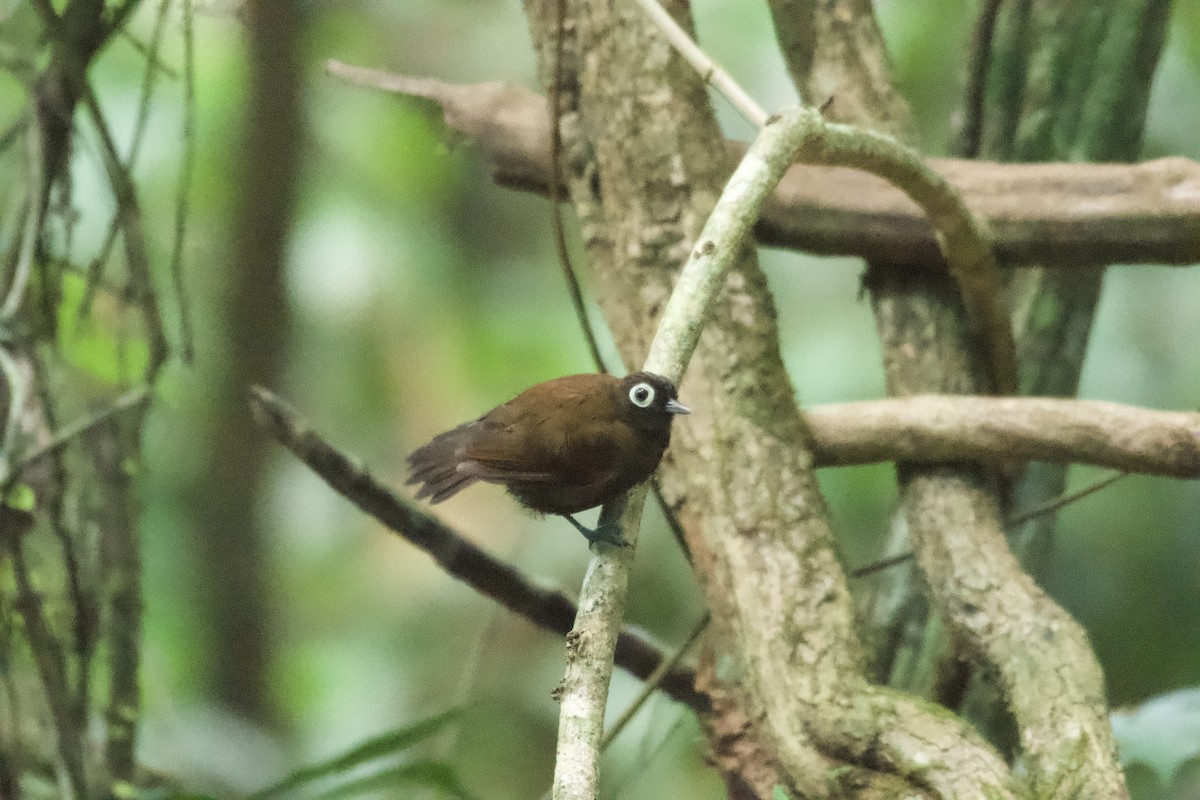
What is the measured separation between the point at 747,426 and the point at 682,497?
182 mm

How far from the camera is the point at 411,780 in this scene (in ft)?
6.70

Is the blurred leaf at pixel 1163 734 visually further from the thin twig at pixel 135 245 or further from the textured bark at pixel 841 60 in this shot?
the thin twig at pixel 135 245

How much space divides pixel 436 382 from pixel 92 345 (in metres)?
2.25

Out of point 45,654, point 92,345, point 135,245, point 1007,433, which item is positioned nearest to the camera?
point 1007,433

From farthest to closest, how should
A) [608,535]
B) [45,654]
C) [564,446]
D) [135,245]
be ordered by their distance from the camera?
[135,245] < [45,654] < [564,446] < [608,535]

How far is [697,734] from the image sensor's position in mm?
2230

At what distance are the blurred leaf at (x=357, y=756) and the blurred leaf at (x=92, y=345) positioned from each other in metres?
1.17

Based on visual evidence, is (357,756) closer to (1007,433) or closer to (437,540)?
(437,540)

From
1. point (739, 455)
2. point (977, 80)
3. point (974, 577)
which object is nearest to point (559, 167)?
point (739, 455)

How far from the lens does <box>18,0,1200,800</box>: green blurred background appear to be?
3.72 metres

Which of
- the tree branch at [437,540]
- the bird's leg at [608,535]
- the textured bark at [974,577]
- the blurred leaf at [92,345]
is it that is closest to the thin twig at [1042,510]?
the textured bark at [974,577]

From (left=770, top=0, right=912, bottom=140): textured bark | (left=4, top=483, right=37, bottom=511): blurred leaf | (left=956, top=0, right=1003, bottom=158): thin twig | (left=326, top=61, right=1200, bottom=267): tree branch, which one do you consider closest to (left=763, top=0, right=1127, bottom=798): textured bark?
(left=770, top=0, right=912, bottom=140): textured bark

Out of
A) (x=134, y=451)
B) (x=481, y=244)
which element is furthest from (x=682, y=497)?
(x=481, y=244)

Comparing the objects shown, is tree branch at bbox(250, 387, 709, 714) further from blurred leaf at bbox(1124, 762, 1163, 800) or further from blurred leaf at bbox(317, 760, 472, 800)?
blurred leaf at bbox(1124, 762, 1163, 800)
